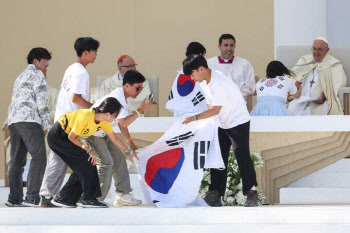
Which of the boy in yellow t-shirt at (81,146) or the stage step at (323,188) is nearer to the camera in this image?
the boy in yellow t-shirt at (81,146)

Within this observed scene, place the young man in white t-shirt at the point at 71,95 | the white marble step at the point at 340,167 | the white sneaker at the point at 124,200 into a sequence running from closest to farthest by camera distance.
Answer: the young man in white t-shirt at the point at 71,95
the white sneaker at the point at 124,200
the white marble step at the point at 340,167

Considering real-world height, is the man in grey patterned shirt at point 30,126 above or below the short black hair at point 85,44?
below

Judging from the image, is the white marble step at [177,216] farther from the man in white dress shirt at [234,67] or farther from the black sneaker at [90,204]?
the man in white dress shirt at [234,67]

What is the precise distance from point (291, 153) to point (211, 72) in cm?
157

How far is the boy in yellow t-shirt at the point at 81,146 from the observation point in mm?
A: 8328

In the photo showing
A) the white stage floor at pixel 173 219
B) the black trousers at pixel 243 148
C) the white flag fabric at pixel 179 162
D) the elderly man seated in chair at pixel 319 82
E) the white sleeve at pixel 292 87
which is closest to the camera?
the white stage floor at pixel 173 219

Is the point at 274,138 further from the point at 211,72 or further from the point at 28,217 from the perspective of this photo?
the point at 28,217

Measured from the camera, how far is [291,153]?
994 cm

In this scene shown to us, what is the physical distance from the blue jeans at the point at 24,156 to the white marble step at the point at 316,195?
265cm

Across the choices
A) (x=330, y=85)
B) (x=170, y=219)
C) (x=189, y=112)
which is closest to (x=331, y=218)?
(x=170, y=219)

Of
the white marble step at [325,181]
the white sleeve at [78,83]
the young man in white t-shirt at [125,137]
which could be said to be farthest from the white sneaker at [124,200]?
the white marble step at [325,181]

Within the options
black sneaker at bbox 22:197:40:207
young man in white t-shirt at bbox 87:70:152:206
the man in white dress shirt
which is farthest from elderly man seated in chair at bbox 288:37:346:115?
black sneaker at bbox 22:197:40:207

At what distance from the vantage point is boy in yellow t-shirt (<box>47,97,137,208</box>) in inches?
328

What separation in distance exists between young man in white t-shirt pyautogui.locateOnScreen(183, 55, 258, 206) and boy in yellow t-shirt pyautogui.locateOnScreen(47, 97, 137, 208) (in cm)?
66
